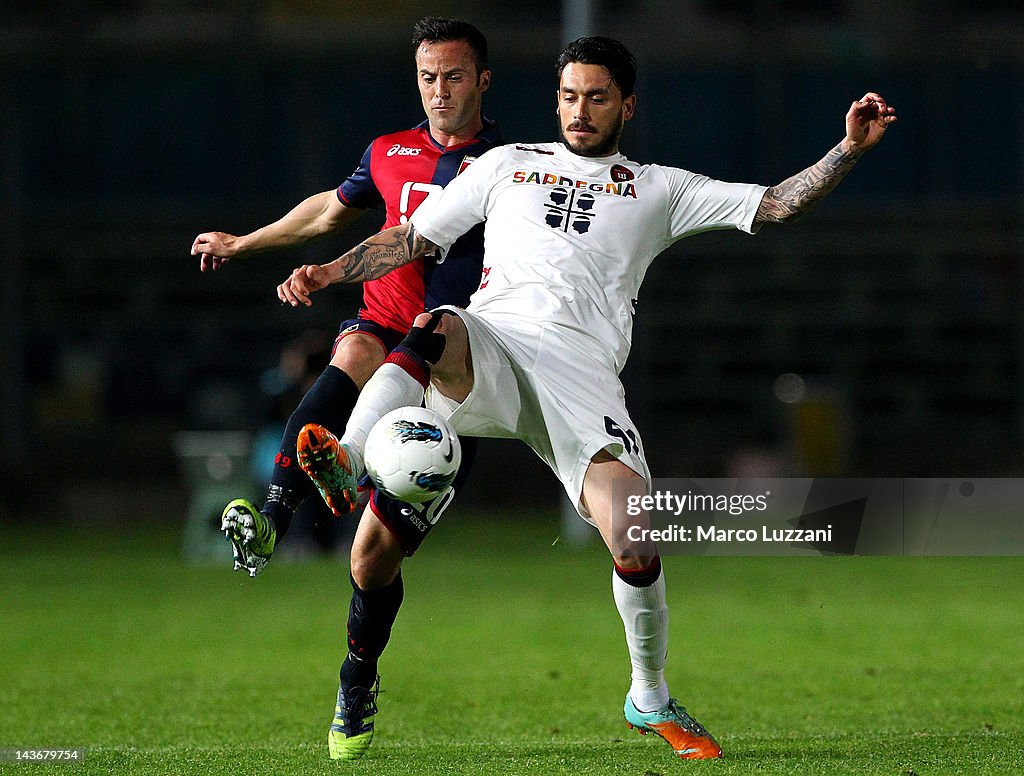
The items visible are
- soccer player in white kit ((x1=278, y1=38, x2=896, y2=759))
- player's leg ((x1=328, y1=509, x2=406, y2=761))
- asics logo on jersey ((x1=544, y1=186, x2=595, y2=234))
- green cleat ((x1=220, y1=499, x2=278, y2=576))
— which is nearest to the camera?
green cleat ((x1=220, y1=499, x2=278, y2=576))

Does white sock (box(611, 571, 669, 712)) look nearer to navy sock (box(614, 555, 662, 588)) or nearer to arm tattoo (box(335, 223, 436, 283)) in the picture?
navy sock (box(614, 555, 662, 588))

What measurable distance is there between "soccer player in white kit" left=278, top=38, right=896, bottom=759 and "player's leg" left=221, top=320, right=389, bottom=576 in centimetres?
34

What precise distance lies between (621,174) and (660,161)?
59.1ft

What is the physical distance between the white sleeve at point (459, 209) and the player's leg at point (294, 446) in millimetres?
564

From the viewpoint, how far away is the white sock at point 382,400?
20.3 ft

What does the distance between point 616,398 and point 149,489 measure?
17622mm

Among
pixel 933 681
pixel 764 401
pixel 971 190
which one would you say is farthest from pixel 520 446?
pixel 933 681

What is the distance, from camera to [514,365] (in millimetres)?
6473

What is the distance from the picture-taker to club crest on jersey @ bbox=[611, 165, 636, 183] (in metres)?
6.76

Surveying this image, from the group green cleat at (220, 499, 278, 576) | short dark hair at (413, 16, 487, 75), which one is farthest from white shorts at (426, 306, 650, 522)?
short dark hair at (413, 16, 487, 75)

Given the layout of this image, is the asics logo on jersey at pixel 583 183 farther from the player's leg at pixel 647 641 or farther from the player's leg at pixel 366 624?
the player's leg at pixel 366 624

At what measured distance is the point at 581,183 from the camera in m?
6.73

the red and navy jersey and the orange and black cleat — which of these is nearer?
the orange and black cleat

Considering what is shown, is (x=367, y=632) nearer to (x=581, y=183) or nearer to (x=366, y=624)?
(x=366, y=624)
